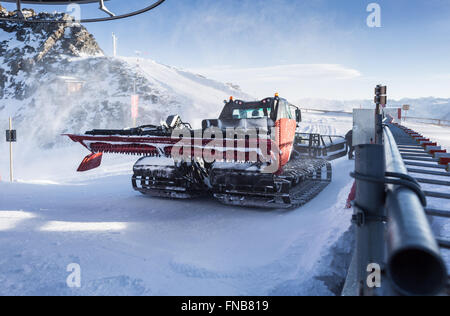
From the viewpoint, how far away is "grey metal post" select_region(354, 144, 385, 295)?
124 cm

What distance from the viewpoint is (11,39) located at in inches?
1870

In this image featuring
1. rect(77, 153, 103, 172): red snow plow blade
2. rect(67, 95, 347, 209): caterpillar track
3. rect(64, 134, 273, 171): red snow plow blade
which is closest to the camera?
rect(64, 134, 273, 171): red snow plow blade

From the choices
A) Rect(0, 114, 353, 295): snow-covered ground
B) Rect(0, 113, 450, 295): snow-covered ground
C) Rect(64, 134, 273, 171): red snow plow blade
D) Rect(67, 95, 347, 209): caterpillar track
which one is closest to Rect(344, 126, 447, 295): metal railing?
Rect(0, 113, 450, 295): snow-covered ground

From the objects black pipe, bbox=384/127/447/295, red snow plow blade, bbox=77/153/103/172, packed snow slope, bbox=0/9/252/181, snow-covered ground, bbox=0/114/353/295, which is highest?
packed snow slope, bbox=0/9/252/181

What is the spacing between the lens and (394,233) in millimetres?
802

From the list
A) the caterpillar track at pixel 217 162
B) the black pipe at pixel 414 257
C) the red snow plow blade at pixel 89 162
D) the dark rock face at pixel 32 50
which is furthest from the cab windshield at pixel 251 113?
the dark rock face at pixel 32 50

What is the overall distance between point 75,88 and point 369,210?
1678 inches

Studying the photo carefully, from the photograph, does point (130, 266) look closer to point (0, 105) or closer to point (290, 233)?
point (290, 233)

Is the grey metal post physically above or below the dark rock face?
below

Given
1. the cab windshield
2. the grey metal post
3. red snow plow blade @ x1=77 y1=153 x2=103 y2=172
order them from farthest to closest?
the cab windshield, red snow plow blade @ x1=77 y1=153 x2=103 y2=172, the grey metal post

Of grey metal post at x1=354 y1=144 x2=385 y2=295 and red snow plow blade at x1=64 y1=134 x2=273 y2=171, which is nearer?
grey metal post at x1=354 y1=144 x2=385 y2=295

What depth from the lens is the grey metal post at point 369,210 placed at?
124 centimetres

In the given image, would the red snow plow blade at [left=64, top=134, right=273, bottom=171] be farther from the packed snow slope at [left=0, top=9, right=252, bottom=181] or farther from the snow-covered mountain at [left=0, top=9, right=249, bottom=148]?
the snow-covered mountain at [left=0, top=9, right=249, bottom=148]

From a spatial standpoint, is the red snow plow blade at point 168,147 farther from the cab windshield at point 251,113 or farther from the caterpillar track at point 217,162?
the cab windshield at point 251,113
